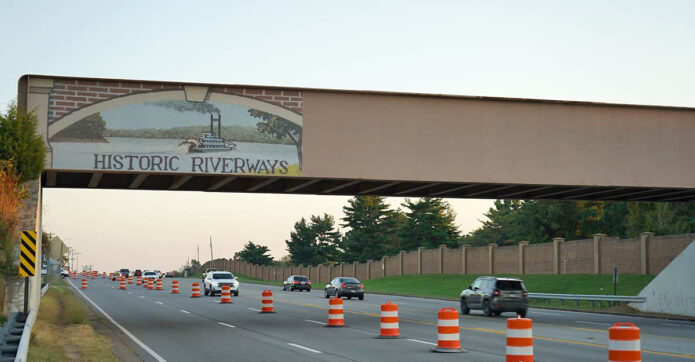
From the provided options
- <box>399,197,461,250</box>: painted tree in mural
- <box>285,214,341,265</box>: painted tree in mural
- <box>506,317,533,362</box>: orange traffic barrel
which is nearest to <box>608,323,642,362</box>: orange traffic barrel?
<box>506,317,533,362</box>: orange traffic barrel

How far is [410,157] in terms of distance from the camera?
2622cm

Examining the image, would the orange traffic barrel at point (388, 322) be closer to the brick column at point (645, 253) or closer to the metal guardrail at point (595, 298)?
the metal guardrail at point (595, 298)

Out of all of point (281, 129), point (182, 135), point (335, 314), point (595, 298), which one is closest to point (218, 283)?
point (595, 298)

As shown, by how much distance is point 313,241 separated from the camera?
→ 139 metres

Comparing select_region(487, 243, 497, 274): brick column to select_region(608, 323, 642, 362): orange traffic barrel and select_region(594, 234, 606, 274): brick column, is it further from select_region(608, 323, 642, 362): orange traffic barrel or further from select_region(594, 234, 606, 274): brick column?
select_region(608, 323, 642, 362): orange traffic barrel

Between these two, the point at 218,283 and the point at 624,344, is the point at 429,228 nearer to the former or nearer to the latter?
the point at 218,283

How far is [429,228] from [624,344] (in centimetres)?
9540

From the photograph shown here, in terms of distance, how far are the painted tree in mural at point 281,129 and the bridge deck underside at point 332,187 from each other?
1.12m

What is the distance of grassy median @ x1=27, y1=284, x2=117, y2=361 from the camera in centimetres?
1669

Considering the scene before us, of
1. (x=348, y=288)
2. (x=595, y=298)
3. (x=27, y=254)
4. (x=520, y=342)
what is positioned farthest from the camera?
(x=348, y=288)

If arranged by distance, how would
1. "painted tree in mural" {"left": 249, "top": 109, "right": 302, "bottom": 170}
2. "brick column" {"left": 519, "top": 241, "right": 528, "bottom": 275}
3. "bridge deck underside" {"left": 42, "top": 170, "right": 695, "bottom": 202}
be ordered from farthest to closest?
"brick column" {"left": 519, "top": 241, "right": 528, "bottom": 275}, "bridge deck underside" {"left": 42, "top": 170, "right": 695, "bottom": 202}, "painted tree in mural" {"left": 249, "top": 109, "right": 302, "bottom": 170}

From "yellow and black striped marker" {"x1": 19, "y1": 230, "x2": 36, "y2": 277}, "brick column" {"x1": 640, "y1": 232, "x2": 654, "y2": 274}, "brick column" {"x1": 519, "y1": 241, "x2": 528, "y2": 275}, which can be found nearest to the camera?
"yellow and black striped marker" {"x1": 19, "y1": 230, "x2": 36, "y2": 277}

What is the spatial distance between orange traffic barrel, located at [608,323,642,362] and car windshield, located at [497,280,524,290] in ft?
68.4

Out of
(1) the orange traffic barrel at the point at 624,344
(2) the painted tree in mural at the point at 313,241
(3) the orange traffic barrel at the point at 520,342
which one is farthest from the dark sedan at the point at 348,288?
(2) the painted tree in mural at the point at 313,241
